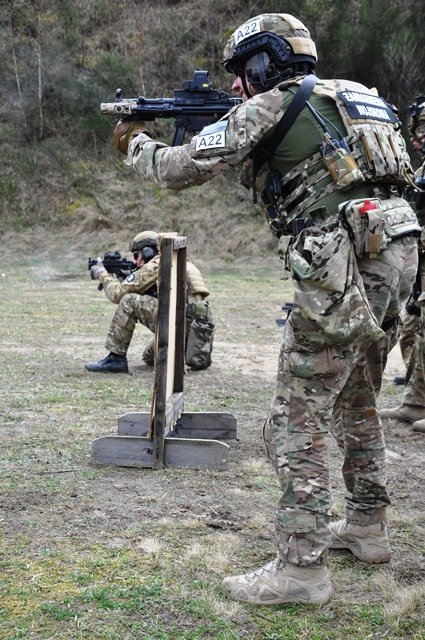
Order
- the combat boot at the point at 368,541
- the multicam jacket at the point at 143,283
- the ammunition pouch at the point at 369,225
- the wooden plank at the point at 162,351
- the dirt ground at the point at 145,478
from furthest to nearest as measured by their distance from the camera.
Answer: the multicam jacket at the point at 143,283, the wooden plank at the point at 162,351, the dirt ground at the point at 145,478, the combat boot at the point at 368,541, the ammunition pouch at the point at 369,225

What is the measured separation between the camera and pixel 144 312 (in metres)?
7.35

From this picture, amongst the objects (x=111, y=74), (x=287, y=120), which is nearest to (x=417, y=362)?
(x=287, y=120)

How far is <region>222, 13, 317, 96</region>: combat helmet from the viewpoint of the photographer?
2936 millimetres

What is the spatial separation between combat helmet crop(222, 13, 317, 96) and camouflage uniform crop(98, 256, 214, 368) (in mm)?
4266

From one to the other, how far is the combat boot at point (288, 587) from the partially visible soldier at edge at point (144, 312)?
4.55 metres

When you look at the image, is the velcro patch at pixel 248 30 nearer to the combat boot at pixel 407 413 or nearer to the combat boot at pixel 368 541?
the combat boot at pixel 368 541

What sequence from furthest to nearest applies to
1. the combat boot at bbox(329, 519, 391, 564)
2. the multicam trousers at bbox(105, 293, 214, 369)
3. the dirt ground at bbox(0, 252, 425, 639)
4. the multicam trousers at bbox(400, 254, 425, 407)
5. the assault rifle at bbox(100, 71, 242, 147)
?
the multicam trousers at bbox(105, 293, 214, 369), the multicam trousers at bbox(400, 254, 425, 407), the assault rifle at bbox(100, 71, 242, 147), the dirt ground at bbox(0, 252, 425, 639), the combat boot at bbox(329, 519, 391, 564)

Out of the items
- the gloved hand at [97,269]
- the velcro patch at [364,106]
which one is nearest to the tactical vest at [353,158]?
the velcro patch at [364,106]

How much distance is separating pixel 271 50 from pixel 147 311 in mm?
4544

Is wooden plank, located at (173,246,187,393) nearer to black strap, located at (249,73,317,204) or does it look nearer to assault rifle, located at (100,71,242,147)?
assault rifle, located at (100,71,242,147)

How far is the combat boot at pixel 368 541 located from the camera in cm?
322

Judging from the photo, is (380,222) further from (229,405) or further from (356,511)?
(229,405)

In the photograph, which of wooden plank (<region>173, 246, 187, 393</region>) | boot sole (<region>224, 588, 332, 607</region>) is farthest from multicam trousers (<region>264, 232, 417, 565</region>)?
wooden plank (<region>173, 246, 187, 393</region>)

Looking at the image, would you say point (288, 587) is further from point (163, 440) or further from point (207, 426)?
point (207, 426)
